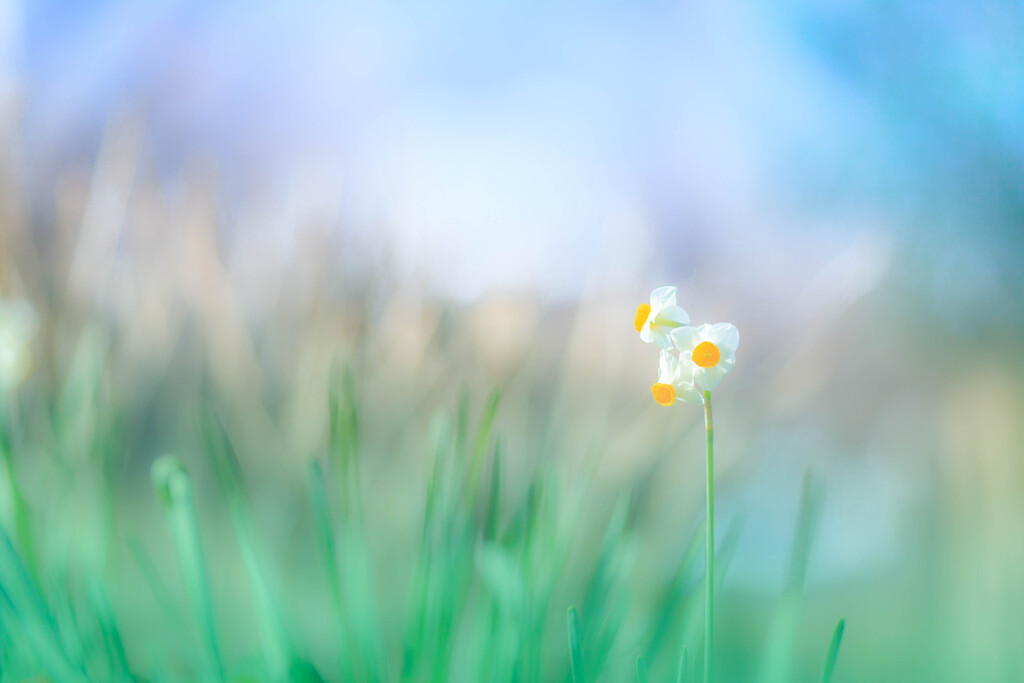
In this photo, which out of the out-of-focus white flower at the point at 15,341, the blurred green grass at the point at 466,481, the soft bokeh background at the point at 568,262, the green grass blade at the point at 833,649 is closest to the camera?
the green grass blade at the point at 833,649

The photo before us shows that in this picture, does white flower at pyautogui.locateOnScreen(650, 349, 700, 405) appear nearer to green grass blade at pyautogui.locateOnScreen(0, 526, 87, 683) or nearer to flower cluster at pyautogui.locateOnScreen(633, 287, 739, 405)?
flower cluster at pyautogui.locateOnScreen(633, 287, 739, 405)

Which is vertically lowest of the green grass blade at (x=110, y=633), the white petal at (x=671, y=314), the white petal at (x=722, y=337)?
the green grass blade at (x=110, y=633)

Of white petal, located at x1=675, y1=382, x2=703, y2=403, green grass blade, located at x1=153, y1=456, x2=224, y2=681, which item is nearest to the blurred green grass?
green grass blade, located at x1=153, y1=456, x2=224, y2=681

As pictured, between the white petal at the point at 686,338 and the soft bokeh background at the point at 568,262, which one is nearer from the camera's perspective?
the white petal at the point at 686,338

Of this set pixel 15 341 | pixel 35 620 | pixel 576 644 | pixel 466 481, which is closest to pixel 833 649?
pixel 576 644

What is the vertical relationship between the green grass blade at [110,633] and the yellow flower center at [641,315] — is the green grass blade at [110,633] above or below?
below

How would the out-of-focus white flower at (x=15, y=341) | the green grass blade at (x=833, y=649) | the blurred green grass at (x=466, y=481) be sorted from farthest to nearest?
the out-of-focus white flower at (x=15, y=341)
the blurred green grass at (x=466, y=481)
the green grass blade at (x=833, y=649)

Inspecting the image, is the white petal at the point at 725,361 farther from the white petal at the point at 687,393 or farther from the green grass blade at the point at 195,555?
the green grass blade at the point at 195,555

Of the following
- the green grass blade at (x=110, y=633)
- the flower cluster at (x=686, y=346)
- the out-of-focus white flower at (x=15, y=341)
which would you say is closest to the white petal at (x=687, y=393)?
the flower cluster at (x=686, y=346)

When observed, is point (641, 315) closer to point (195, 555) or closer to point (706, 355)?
point (706, 355)
